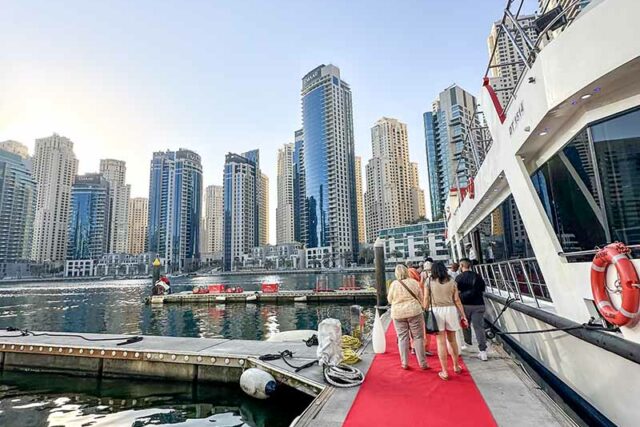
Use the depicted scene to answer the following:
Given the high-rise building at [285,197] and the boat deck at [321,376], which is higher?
the high-rise building at [285,197]

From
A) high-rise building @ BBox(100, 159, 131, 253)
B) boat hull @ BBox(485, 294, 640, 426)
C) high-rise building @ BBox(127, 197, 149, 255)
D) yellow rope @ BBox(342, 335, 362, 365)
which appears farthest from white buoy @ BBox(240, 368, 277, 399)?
high-rise building @ BBox(127, 197, 149, 255)

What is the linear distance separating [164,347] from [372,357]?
5.47m

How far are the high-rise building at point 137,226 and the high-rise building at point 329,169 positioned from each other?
109 m

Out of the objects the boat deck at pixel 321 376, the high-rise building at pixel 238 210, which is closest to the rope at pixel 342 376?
the boat deck at pixel 321 376

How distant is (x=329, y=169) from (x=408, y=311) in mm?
114534

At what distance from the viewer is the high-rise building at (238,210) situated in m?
146

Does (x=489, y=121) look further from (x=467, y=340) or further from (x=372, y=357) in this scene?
(x=372, y=357)

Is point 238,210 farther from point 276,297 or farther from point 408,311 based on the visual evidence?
point 408,311

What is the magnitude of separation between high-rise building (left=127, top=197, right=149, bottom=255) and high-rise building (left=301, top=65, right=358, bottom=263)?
357 ft

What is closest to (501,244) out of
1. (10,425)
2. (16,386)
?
(10,425)

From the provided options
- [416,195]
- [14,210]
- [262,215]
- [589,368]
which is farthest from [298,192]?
[589,368]

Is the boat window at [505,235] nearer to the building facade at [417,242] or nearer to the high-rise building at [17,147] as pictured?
the building facade at [417,242]

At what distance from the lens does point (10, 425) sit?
613 centimetres

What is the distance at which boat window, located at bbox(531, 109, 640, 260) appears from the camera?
3.57 meters
